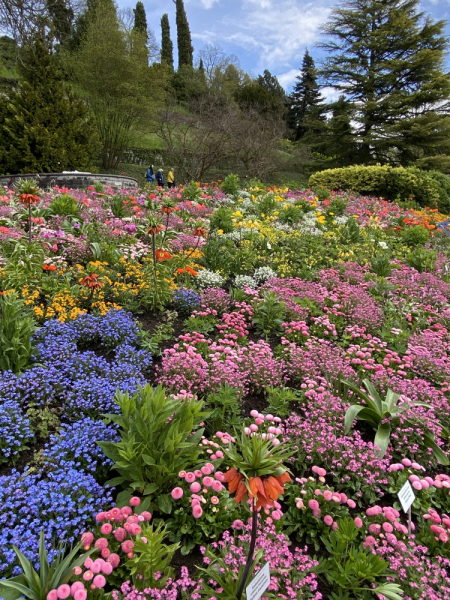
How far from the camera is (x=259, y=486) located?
115 cm

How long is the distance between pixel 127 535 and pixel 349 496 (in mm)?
1345

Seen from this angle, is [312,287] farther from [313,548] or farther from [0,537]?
[0,537]

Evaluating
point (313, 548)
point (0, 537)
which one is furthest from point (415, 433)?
point (0, 537)

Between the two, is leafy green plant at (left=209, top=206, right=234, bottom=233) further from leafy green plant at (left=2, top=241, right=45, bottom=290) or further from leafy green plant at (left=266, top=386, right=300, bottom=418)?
leafy green plant at (left=266, top=386, right=300, bottom=418)

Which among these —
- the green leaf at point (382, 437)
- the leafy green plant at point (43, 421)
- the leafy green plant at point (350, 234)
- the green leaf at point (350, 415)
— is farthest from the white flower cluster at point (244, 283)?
the leafy green plant at point (350, 234)

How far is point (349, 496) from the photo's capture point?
2.28 metres

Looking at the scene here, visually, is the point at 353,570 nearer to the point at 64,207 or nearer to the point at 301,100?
the point at 64,207

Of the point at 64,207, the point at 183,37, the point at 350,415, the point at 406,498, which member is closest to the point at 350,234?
the point at 64,207

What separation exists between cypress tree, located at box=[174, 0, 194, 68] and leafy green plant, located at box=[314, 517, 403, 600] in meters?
48.9

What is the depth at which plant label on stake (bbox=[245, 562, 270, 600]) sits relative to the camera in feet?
4.10

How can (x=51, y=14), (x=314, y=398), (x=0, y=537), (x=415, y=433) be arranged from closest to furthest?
(x=0, y=537) → (x=415, y=433) → (x=314, y=398) → (x=51, y=14)

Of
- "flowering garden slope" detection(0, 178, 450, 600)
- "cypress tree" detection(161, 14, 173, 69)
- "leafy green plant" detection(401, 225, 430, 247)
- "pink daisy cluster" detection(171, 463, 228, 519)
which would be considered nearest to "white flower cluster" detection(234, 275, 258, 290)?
"flowering garden slope" detection(0, 178, 450, 600)

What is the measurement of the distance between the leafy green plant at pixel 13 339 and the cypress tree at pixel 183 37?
154 feet

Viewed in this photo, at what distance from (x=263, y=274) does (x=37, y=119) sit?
38.8 ft
